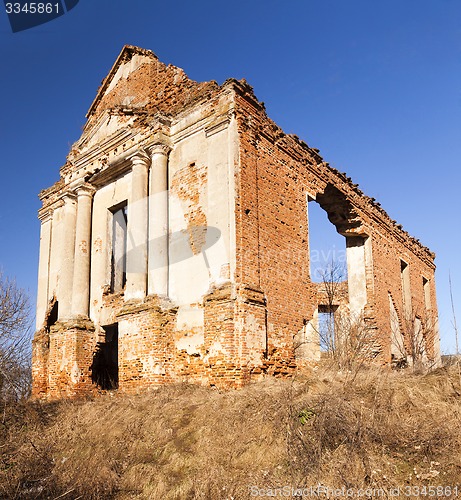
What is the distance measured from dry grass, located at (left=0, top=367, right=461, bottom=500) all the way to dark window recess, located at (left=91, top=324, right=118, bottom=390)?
3.95 m

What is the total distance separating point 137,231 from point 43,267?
5.52m

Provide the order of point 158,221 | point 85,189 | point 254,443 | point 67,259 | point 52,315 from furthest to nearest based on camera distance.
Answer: point 52,315, point 85,189, point 67,259, point 158,221, point 254,443

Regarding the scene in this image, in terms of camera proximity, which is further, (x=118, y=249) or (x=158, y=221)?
(x=118, y=249)

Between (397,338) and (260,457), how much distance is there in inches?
459

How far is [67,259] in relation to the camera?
511 inches

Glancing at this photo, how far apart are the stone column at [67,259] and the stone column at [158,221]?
334cm

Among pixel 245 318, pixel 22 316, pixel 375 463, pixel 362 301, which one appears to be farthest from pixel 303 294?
pixel 22 316

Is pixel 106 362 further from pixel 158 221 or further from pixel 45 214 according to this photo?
pixel 45 214

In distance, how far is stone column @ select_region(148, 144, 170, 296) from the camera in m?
10.3

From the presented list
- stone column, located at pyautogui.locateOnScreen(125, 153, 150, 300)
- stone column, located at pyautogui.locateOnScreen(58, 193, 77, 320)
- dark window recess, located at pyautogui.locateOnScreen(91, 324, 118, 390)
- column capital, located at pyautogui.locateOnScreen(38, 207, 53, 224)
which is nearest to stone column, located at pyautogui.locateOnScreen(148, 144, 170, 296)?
stone column, located at pyautogui.locateOnScreen(125, 153, 150, 300)

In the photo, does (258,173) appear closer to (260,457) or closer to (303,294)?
(303,294)

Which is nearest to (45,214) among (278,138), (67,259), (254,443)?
(67,259)

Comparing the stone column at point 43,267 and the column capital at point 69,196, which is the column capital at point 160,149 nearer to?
the column capital at point 69,196

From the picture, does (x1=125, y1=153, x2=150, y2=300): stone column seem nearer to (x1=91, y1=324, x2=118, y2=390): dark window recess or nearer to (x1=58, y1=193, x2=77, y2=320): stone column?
(x1=91, y1=324, x2=118, y2=390): dark window recess
